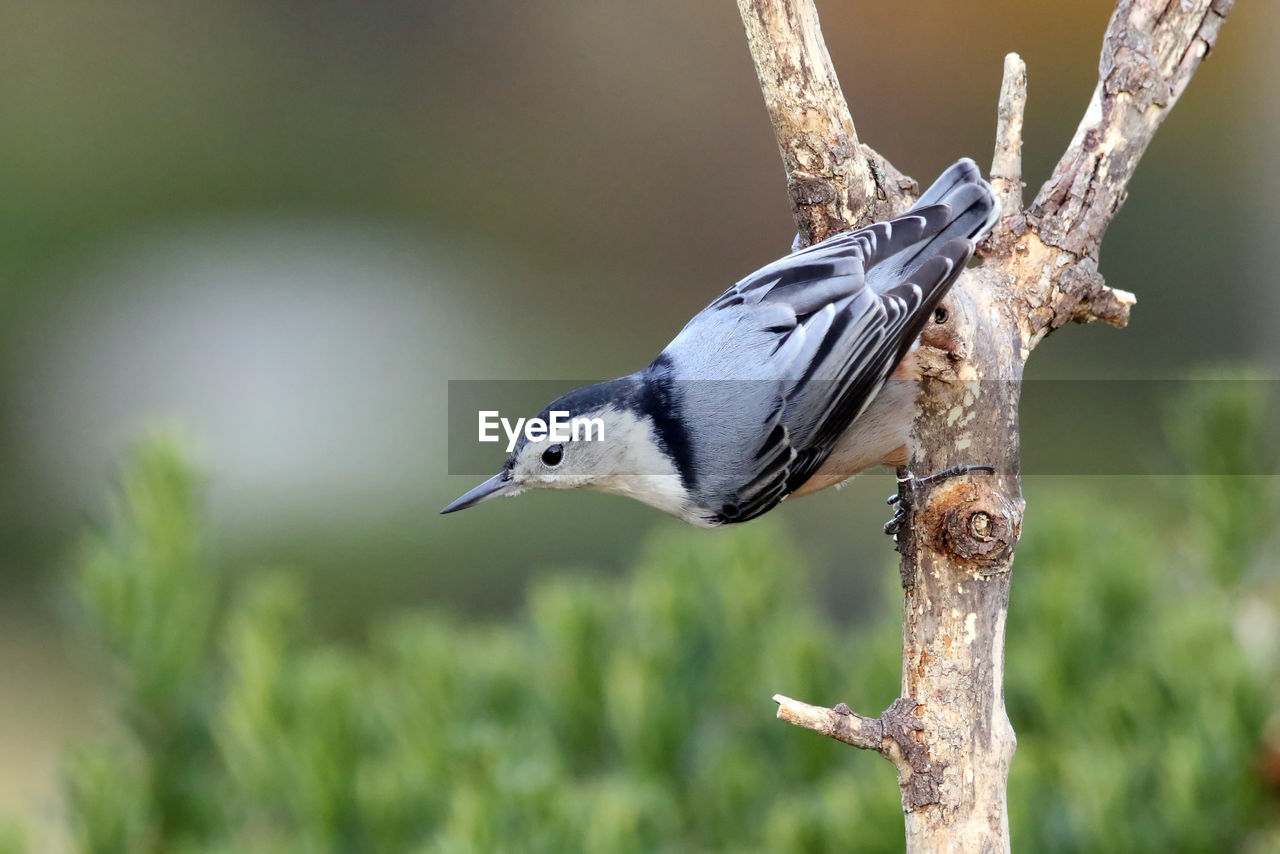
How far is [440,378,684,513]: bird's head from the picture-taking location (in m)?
1.01

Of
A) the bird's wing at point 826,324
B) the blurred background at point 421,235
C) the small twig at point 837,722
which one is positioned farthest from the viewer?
the blurred background at point 421,235

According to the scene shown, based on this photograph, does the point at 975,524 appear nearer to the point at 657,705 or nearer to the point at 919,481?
the point at 919,481

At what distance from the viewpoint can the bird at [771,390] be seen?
1002mm

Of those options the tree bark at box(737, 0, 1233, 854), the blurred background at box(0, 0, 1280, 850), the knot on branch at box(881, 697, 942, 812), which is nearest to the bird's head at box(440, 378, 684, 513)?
the tree bark at box(737, 0, 1233, 854)

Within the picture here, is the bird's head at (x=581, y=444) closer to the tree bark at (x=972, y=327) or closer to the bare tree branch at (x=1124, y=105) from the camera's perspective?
the tree bark at (x=972, y=327)

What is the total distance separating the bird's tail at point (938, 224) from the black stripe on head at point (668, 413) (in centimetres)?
18

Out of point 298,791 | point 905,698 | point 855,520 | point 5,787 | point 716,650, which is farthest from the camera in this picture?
point 855,520

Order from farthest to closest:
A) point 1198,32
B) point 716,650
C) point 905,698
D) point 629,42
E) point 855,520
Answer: point 629,42
point 855,520
point 716,650
point 1198,32
point 905,698

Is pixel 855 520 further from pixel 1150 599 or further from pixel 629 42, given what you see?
pixel 1150 599

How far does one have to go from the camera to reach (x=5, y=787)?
9.32 feet

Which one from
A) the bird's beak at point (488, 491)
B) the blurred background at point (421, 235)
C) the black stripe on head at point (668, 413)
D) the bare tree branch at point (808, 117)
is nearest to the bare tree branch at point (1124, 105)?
the bare tree branch at point (808, 117)

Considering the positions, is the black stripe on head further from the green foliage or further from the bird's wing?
the green foliage

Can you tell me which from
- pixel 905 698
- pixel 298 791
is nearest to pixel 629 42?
pixel 298 791

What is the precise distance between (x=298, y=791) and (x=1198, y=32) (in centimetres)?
Answer: 102
